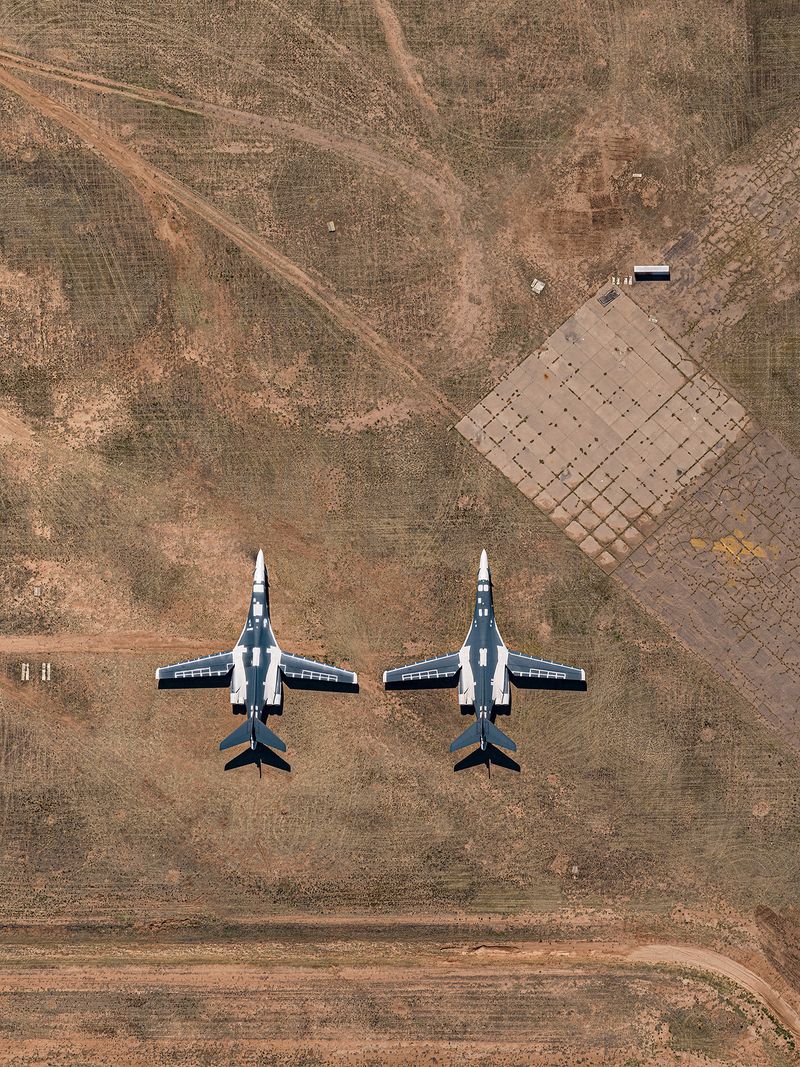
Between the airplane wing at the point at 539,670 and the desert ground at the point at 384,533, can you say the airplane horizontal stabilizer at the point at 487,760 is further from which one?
the airplane wing at the point at 539,670

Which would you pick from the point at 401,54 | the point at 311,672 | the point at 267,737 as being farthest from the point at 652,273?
the point at 267,737

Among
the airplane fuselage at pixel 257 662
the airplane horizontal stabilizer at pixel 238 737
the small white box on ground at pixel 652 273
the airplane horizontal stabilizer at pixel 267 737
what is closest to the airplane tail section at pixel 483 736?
the airplane horizontal stabilizer at pixel 267 737

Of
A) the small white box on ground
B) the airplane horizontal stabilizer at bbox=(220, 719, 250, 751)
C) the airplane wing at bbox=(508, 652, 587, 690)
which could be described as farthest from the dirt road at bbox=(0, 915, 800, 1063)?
the small white box on ground

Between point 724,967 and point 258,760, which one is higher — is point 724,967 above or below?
below

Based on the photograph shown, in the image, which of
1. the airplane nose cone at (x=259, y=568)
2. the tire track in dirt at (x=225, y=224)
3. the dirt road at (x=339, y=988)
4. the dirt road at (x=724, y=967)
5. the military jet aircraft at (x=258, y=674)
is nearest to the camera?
the military jet aircraft at (x=258, y=674)

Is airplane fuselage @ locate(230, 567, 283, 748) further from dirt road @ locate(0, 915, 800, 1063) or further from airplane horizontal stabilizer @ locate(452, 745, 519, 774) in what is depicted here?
dirt road @ locate(0, 915, 800, 1063)

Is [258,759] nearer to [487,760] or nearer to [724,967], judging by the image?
[487,760]
